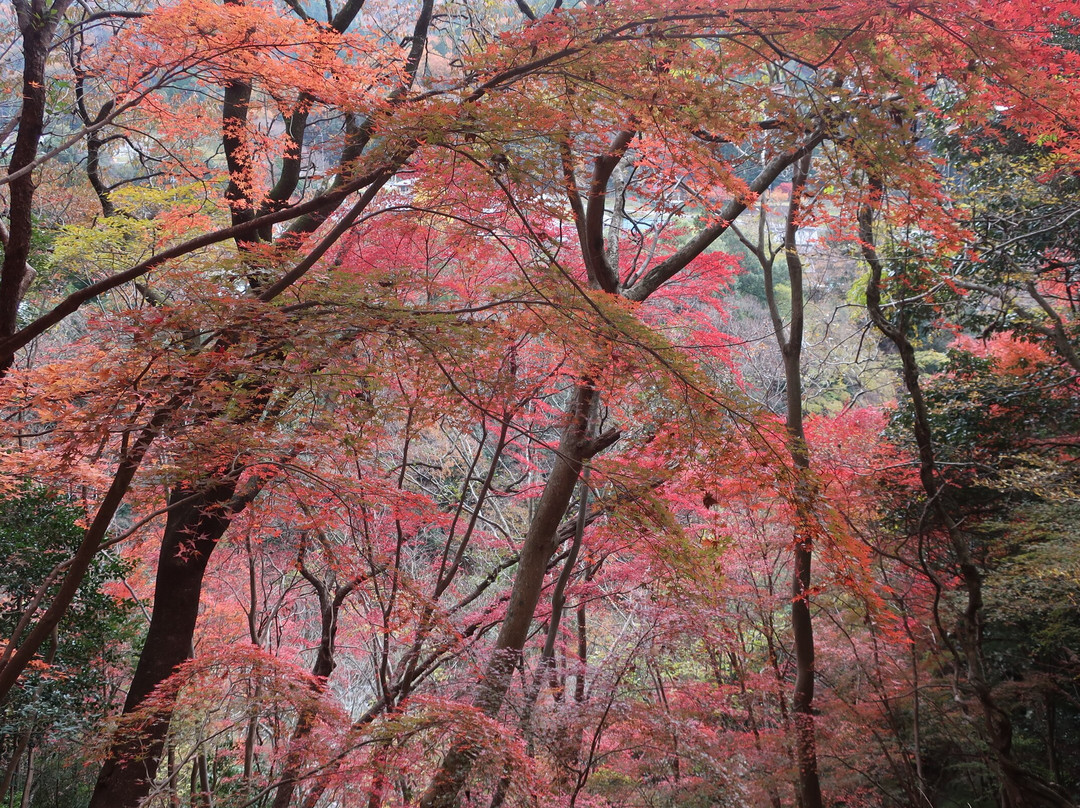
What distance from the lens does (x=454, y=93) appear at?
101 inches

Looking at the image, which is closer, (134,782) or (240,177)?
(134,782)

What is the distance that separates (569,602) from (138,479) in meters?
5.49

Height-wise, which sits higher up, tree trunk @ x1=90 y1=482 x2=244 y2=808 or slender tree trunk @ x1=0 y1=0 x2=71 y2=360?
slender tree trunk @ x1=0 y1=0 x2=71 y2=360

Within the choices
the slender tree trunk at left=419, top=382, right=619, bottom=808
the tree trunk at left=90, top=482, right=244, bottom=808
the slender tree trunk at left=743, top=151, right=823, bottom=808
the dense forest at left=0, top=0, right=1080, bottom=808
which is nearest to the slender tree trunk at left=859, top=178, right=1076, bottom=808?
the dense forest at left=0, top=0, right=1080, bottom=808

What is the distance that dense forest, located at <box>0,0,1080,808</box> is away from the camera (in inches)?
100

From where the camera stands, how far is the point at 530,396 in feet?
16.4

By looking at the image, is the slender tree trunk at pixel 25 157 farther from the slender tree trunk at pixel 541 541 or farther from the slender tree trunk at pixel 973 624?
the slender tree trunk at pixel 973 624

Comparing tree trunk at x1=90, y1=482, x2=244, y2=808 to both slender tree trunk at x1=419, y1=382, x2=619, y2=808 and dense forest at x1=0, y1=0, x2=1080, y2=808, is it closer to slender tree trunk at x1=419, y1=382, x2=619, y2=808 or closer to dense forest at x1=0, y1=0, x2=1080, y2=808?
dense forest at x1=0, y1=0, x2=1080, y2=808

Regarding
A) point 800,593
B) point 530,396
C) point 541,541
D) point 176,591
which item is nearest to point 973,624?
point 800,593

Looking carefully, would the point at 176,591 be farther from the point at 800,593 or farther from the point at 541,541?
the point at 800,593

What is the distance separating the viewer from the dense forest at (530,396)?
2541 millimetres

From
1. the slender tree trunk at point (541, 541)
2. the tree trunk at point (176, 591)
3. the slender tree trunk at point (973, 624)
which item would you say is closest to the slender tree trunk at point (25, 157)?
the tree trunk at point (176, 591)

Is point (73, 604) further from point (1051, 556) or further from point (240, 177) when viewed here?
point (1051, 556)

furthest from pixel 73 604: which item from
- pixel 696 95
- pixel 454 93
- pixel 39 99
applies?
pixel 696 95
